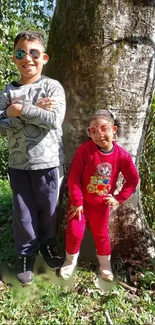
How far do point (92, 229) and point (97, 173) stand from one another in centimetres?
48

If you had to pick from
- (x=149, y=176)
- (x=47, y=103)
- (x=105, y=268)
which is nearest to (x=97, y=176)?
(x=47, y=103)

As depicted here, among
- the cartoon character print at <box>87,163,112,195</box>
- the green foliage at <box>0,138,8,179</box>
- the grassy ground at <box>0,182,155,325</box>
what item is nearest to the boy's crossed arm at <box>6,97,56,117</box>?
the cartoon character print at <box>87,163,112,195</box>

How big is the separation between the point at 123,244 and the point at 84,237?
1.24ft

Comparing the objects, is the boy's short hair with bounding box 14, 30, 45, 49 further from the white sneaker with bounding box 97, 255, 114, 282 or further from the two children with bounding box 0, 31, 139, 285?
the white sneaker with bounding box 97, 255, 114, 282

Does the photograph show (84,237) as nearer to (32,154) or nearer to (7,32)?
(32,154)

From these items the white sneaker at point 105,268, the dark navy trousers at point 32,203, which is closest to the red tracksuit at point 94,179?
the dark navy trousers at point 32,203

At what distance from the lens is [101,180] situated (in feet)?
10.1

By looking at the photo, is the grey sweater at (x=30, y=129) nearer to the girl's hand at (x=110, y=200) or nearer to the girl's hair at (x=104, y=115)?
the girl's hair at (x=104, y=115)

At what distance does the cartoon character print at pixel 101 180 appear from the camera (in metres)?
3.05

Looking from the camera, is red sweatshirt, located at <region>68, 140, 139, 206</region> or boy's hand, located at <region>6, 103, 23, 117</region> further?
red sweatshirt, located at <region>68, 140, 139, 206</region>

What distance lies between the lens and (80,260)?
351 centimetres

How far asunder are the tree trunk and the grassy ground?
1103mm

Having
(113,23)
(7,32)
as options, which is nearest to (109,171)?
(113,23)

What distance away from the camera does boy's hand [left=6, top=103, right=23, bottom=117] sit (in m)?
2.76
